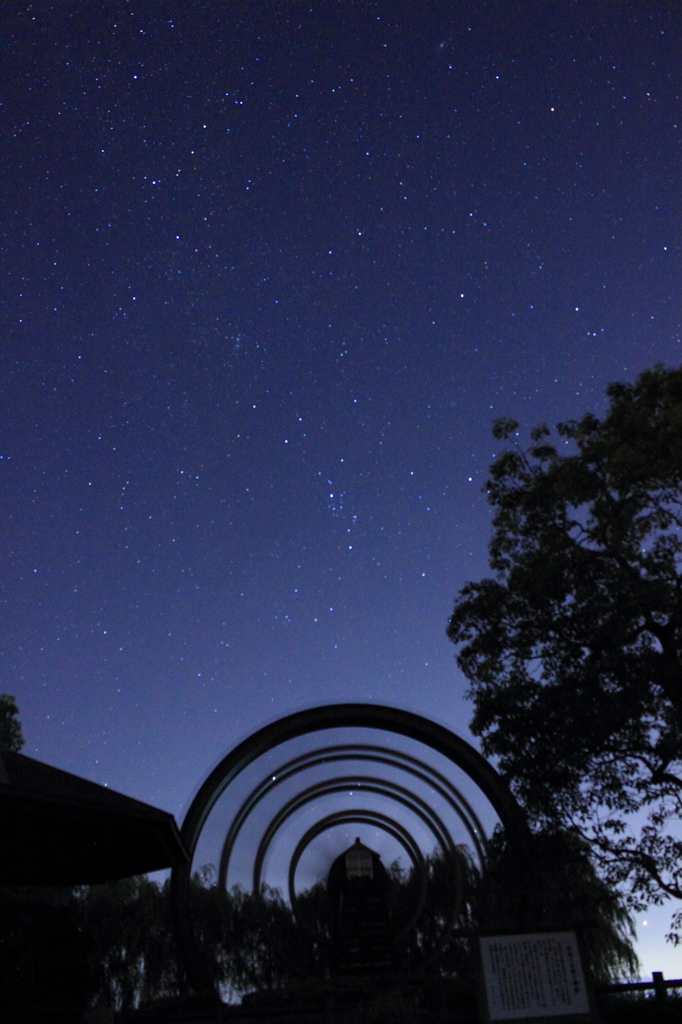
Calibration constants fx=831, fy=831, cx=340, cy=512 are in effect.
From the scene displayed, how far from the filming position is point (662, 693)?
12883mm

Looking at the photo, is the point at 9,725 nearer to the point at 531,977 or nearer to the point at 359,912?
the point at 359,912

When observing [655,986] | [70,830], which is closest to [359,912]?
[655,986]

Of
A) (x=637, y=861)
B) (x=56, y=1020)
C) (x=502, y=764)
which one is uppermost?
(x=502, y=764)

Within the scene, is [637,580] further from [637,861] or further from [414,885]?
[414,885]

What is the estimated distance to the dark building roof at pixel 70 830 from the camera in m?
7.63

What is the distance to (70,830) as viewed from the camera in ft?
27.8

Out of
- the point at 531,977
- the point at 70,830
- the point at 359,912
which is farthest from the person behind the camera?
the point at 359,912

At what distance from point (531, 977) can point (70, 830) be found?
634 cm

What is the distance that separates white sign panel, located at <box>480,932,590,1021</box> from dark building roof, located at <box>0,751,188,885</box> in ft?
14.4

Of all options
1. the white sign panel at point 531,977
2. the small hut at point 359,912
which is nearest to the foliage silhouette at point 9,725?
the small hut at point 359,912

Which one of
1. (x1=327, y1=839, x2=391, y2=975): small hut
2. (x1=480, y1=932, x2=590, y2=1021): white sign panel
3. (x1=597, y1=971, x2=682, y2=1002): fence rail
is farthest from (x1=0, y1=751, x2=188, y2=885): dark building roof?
(x1=327, y1=839, x2=391, y2=975): small hut

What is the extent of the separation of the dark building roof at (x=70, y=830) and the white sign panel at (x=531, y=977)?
14.4 ft

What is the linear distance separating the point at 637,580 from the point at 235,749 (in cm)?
881

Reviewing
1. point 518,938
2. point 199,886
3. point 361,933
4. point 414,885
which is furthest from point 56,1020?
point 414,885
